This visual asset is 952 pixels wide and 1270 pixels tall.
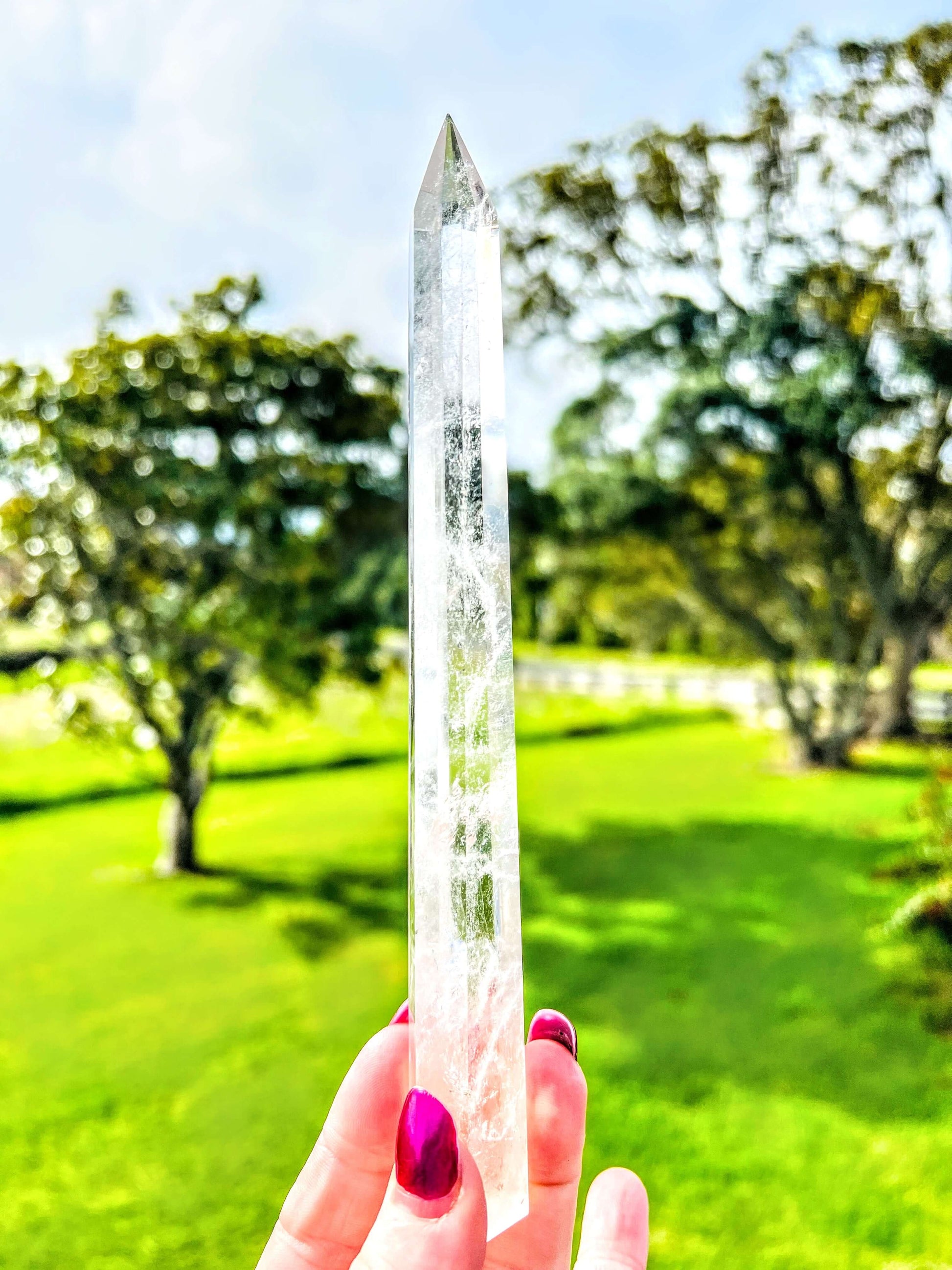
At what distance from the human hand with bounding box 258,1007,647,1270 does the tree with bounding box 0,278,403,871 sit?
2.46 m

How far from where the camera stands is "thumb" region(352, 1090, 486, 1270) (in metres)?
0.52

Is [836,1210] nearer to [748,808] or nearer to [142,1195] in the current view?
[142,1195]

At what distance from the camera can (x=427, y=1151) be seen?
0.53 meters

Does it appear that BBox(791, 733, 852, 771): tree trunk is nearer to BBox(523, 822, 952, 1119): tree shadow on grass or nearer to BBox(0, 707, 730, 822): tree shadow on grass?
BBox(523, 822, 952, 1119): tree shadow on grass

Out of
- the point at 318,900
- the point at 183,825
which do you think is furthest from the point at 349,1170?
the point at 183,825

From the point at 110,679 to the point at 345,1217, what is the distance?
2886 mm

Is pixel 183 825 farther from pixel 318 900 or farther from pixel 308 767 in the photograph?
pixel 308 767

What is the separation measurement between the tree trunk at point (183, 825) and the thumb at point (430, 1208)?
2.95 meters

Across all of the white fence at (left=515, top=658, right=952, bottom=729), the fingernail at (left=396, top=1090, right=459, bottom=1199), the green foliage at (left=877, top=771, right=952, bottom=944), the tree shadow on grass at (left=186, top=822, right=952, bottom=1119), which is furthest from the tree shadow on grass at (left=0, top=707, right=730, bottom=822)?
the fingernail at (left=396, top=1090, right=459, bottom=1199)

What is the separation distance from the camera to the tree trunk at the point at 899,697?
5.19 m

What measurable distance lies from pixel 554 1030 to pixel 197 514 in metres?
2.65

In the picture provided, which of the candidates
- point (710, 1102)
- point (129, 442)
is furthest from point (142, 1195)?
point (129, 442)

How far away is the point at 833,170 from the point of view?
450 cm

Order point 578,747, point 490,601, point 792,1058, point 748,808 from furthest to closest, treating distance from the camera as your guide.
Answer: point 578,747, point 748,808, point 792,1058, point 490,601
